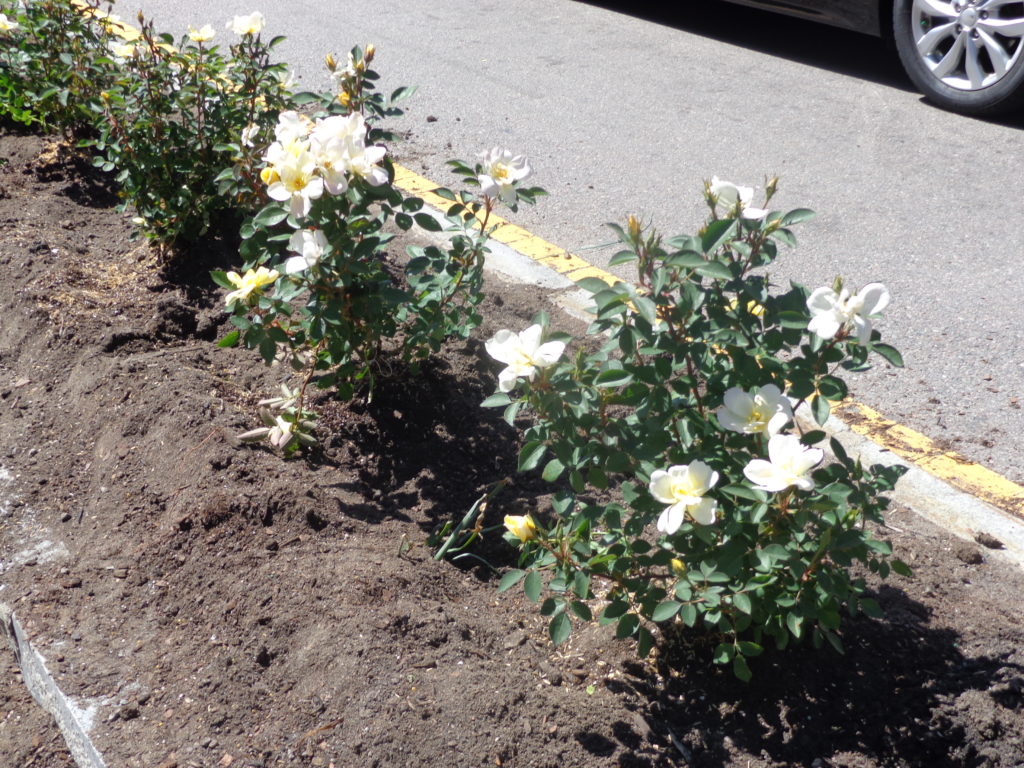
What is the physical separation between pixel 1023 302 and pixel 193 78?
10.8 ft

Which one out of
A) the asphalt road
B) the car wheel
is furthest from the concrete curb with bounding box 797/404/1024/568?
the car wheel

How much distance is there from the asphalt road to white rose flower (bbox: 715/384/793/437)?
31.7 inches

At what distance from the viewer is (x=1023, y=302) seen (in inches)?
151

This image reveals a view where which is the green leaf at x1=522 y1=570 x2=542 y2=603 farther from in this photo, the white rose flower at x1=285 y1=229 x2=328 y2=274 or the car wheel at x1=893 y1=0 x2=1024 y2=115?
the car wheel at x1=893 y1=0 x2=1024 y2=115

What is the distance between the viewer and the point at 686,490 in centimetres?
167

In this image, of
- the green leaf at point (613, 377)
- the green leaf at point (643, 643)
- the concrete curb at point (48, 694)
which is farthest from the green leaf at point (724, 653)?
the concrete curb at point (48, 694)

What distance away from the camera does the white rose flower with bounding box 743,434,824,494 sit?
1576 millimetres

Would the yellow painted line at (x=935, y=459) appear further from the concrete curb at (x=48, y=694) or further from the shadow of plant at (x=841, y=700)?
the concrete curb at (x=48, y=694)

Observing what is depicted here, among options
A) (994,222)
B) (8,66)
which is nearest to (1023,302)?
(994,222)

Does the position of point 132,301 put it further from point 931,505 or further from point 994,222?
point 994,222

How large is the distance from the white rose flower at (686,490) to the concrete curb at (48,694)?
1258 mm

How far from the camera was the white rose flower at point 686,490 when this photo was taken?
5.42ft

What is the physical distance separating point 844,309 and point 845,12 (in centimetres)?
542

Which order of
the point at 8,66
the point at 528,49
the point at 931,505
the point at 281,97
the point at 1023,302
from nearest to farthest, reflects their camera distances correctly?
the point at 931,505
the point at 281,97
the point at 1023,302
the point at 8,66
the point at 528,49
